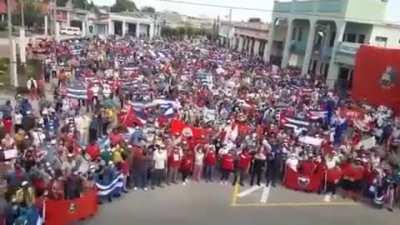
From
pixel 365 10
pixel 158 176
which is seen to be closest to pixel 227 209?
pixel 158 176

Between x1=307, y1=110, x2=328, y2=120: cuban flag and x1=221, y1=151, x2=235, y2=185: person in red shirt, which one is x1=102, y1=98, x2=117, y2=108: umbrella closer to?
A: x1=221, y1=151, x2=235, y2=185: person in red shirt

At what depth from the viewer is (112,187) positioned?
46.1ft

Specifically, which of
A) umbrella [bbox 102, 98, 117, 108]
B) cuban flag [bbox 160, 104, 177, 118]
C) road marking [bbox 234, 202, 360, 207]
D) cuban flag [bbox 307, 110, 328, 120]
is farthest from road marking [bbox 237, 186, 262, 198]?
umbrella [bbox 102, 98, 117, 108]

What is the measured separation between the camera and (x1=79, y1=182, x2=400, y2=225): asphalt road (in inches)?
526

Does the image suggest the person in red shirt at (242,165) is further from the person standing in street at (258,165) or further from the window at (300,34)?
the window at (300,34)

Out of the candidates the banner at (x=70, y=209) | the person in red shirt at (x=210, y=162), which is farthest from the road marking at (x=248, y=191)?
the banner at (x=70, y=209)

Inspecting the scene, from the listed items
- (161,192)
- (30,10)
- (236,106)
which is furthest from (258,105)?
(30,10)

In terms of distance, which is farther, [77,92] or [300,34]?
[300,34]

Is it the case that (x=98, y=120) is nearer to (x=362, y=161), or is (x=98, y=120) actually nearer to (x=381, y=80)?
(x=362, y=161)

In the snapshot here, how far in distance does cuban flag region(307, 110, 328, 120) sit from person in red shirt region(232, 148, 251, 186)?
7.12 meters

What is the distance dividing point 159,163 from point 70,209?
3.60 m

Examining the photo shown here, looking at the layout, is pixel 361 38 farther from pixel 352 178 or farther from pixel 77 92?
pixel 352 178

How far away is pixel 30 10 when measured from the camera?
8031cm

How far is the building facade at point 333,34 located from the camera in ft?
123
